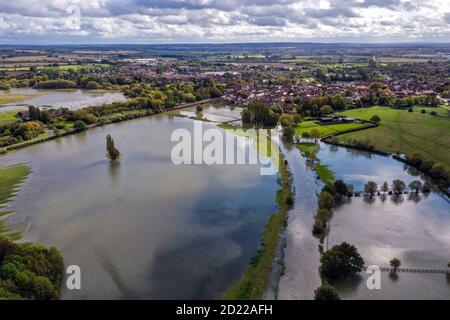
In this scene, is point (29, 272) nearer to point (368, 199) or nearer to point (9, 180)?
point (9, 180)

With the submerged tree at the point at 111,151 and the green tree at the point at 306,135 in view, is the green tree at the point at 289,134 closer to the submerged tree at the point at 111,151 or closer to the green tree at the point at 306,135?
the green tree at the point at 306,135

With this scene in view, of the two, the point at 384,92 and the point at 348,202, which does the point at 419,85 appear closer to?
the point at 384,92

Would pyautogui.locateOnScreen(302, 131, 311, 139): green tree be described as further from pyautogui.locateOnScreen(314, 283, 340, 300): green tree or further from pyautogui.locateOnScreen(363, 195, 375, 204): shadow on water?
pyautogui.locateOnScreen(314, 283, 340, 300): green tree

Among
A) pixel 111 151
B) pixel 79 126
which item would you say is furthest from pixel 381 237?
pixel 79 126

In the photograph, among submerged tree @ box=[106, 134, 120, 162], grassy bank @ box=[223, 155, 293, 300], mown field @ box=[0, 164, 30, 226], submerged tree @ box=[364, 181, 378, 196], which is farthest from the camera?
submerged tree @ box=[106, 134, 120, 162]

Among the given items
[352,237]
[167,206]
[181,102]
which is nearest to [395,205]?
[352,237]

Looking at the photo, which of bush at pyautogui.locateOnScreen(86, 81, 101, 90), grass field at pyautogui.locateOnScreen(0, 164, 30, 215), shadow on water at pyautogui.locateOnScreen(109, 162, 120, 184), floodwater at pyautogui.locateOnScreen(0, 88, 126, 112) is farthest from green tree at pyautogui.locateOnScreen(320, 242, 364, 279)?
bush at pyautogui.locateOnScreen(86, 81, 101, 90)
